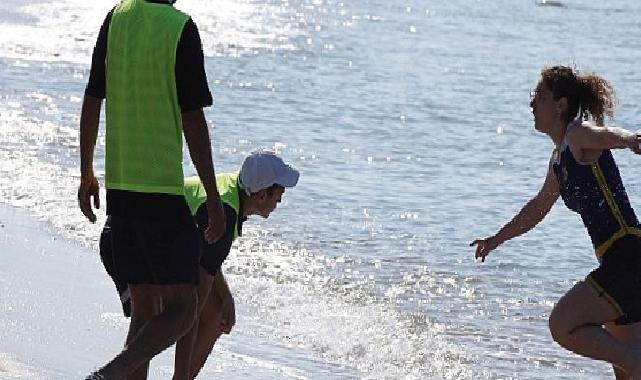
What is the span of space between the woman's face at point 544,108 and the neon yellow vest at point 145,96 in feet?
4.90

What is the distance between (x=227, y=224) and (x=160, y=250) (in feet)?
1.58

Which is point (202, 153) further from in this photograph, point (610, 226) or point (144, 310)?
point (610, 226)

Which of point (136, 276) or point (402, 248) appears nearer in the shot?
point (136, 276)

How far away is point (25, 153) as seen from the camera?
1188cm

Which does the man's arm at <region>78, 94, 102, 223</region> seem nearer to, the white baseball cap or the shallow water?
the white baseball cap

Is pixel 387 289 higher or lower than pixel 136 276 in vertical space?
lower

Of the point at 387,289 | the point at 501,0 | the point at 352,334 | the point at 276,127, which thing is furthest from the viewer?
the point at 501,0

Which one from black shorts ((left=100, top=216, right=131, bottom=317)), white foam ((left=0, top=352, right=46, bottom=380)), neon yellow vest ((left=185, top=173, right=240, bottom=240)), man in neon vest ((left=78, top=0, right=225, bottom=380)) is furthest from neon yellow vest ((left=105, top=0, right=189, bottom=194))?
white foam ((left=0, top=352, right=46, bottom=380))

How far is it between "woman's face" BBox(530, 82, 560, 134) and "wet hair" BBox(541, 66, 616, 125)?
0.02m

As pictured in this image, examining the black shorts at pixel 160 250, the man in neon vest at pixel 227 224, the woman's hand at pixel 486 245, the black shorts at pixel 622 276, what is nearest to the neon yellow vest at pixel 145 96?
the black shorts at pixel 160 250

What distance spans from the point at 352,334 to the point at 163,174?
3.03 metres

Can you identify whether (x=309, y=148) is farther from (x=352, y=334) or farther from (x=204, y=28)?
(x=204, y=28)

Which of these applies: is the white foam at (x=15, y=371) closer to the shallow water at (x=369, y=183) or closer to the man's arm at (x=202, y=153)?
the shallow water at (x=369, y=183)

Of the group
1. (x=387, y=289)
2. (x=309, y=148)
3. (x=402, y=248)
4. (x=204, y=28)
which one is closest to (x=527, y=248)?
(x=402, y=248)
